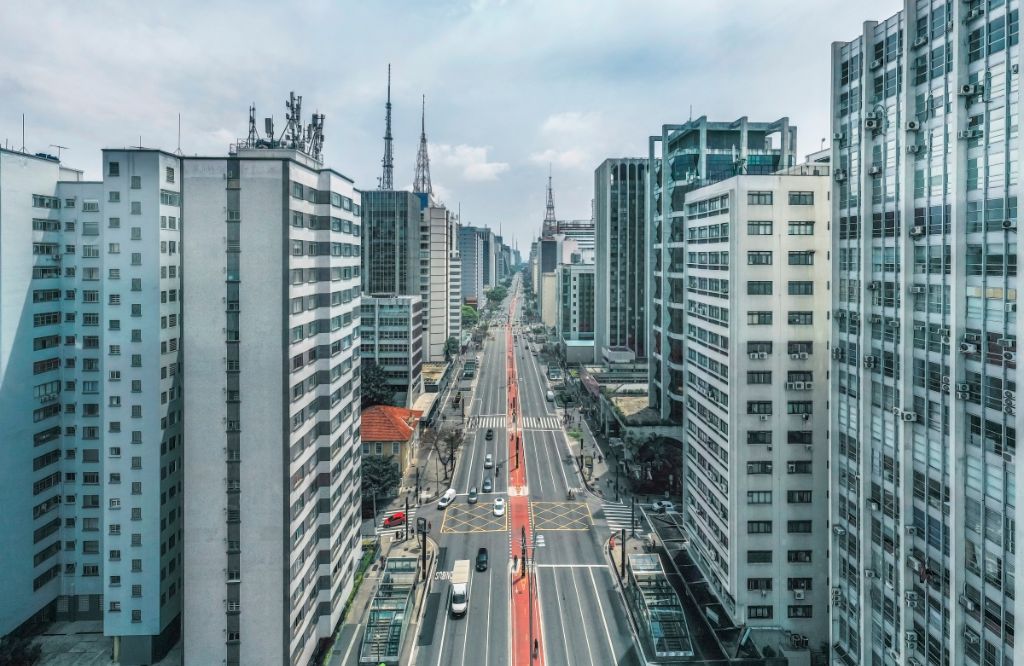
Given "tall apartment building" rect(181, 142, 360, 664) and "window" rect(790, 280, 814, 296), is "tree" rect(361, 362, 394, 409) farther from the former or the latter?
"window" rect(790, 280, 814, 296)

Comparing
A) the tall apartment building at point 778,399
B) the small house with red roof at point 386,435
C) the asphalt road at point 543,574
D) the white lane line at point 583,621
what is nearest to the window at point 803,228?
the tall apartment building at point 778,399

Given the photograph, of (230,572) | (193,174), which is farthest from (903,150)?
(230,572)

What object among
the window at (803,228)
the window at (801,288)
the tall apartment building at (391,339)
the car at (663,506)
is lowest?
the car at (663,506)

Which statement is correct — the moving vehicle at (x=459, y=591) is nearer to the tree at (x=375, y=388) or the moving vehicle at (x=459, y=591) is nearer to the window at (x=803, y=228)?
the window at (x=803, y=228)

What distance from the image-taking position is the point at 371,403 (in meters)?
99.1

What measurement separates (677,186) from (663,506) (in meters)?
41.3

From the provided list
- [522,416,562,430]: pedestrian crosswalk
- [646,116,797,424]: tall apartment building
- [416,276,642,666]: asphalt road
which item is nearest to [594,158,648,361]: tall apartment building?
[522,416,562,430]: pedestrian crosswalk

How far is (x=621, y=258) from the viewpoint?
141250 mm

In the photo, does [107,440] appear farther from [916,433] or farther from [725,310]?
[916,433]

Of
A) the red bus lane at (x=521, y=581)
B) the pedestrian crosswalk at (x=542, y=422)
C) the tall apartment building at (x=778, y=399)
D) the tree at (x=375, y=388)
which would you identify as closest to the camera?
the red bus lane at (x=521, y=581)

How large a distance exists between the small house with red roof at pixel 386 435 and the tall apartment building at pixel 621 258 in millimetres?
59663

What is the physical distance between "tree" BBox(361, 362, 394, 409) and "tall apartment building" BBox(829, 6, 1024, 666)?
72.1 metres

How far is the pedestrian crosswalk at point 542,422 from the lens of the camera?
113688mm

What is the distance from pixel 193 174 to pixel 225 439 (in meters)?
17.5
